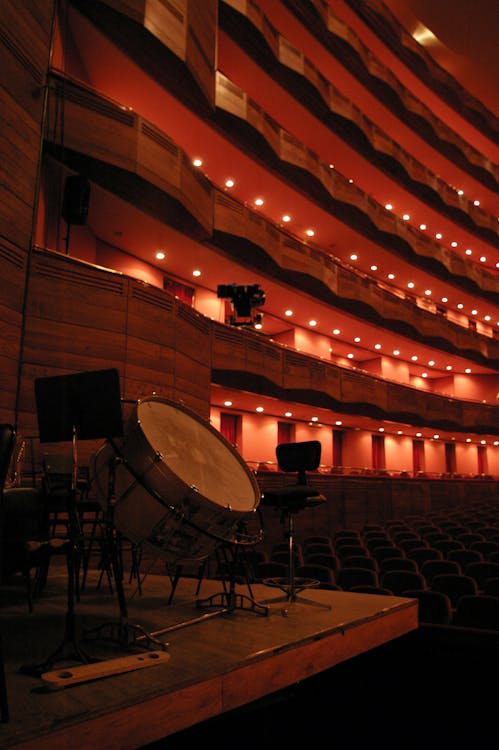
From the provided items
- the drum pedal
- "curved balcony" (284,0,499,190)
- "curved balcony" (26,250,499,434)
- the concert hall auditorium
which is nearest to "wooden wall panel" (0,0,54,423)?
the concert hall auditorium

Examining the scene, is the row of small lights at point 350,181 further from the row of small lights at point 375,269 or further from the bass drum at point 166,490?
the bass drum at point 166,490

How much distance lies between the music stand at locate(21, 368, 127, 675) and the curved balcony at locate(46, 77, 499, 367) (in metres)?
6.34

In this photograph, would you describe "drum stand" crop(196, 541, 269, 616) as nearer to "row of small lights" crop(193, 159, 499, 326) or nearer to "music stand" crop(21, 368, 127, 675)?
"music stand" crop(21, 368, 127, 675)

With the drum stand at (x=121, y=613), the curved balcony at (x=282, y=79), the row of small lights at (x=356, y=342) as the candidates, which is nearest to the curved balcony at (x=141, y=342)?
the row of small lights at (x=356, y=342)

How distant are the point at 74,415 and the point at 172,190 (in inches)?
293

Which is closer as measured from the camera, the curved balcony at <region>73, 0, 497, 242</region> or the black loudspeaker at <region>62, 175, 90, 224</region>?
the black loudspeaker at <region>62, 175, 90, 224</region>

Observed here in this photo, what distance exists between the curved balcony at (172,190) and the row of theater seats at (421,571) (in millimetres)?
5593

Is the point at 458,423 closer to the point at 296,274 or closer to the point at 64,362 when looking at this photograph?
the point at 296,274

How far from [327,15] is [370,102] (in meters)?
2.77

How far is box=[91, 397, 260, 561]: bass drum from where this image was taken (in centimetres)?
239

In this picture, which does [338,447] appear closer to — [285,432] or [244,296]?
[285,432]

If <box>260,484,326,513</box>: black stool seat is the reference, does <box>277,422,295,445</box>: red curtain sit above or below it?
above

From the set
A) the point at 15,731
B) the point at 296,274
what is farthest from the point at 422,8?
the point at 15,731

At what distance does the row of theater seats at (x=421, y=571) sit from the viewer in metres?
4.12
